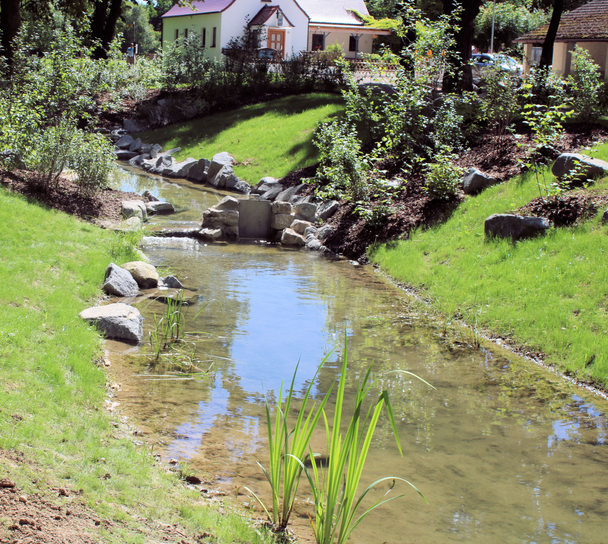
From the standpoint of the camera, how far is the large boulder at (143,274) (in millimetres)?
10258

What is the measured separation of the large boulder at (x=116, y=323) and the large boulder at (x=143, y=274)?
7.76ft

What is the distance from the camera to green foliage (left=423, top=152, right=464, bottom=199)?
13.7 metres

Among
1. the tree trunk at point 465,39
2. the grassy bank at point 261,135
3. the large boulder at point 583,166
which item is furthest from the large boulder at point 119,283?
the tree trunk at point 465,39

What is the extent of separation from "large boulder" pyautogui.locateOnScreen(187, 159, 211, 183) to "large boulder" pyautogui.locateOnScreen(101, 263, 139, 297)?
15.2 meters

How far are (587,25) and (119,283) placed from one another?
3424 cm

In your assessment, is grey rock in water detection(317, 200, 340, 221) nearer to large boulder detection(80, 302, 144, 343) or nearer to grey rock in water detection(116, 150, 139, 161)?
large boulder detection(80, 302, 144, 343)

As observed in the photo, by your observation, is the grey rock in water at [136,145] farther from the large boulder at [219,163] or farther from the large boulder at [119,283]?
the large boulder at [119,283]

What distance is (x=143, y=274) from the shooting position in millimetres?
10250

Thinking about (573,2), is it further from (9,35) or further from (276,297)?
(276,297)

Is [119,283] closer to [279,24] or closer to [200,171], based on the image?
[200,171]

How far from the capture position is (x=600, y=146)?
14102 millimetres

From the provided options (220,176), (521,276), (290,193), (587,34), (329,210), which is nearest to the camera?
(521,276)

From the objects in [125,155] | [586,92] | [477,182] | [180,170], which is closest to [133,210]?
[477,182]

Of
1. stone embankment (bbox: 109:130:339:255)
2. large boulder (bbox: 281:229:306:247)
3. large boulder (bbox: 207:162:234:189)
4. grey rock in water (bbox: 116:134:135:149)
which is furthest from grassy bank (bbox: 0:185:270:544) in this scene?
grey rock in water (bbox: 116:134:135:149)
